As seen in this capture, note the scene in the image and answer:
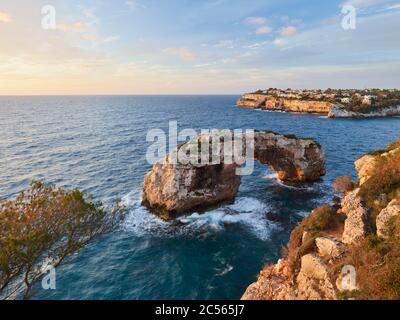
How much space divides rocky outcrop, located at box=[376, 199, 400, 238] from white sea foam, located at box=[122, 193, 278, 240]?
14924mm

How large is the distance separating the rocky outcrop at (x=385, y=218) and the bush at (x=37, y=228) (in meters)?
18.5

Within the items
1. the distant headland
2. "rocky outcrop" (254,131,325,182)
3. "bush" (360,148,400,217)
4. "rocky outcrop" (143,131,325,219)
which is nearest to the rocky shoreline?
the distant headland

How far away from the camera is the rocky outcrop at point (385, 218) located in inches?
609

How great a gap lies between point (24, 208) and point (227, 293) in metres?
15.8

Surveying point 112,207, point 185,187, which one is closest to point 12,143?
point 112,207

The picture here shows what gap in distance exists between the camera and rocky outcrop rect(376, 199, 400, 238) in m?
15.5

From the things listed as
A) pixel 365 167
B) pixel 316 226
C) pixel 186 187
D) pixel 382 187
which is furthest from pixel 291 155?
pixel 316 226

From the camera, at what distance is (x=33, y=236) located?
51.2 feet

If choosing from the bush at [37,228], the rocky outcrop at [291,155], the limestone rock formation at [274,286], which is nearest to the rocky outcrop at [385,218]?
the limestone rock formation at [274,286]

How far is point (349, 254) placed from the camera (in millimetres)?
15062

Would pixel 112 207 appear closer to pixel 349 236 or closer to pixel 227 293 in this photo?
pixel 227 293

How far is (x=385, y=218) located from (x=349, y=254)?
3.21 meters

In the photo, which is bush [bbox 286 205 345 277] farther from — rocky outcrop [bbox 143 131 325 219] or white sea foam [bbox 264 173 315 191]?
white sea foam [bbox 264 173 315 191]
